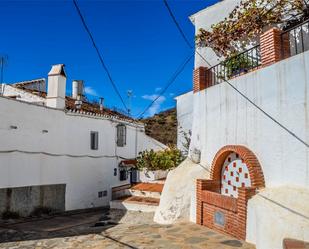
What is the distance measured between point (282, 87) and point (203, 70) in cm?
484

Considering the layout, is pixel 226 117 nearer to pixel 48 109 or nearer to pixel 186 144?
pixel 186 144

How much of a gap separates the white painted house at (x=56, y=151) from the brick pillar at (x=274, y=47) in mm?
12099

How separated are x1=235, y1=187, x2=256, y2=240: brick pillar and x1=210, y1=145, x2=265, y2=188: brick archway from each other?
340 millimetres

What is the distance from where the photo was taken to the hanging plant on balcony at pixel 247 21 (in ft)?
35.2

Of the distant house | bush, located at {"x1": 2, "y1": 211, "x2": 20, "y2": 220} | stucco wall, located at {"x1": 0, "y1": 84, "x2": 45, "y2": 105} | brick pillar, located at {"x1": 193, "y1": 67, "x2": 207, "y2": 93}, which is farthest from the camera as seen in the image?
stucco wall, located at {"x1": 0, "y1": 84, "x2": 45, "y2": 105}

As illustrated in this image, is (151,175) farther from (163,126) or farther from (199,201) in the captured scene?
(163,126)

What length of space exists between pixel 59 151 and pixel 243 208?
12.5m

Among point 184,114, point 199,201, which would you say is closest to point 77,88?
point 184,114

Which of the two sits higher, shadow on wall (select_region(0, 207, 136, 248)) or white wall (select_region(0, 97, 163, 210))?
white wall (select_region(0, 97, 163, 210))

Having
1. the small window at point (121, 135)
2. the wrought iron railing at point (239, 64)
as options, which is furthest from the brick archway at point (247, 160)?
the small window at point (121, 135)

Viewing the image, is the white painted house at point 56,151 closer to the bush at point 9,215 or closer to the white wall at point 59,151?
the white wall at point 59,151

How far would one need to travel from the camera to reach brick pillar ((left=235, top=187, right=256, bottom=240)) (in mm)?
8633

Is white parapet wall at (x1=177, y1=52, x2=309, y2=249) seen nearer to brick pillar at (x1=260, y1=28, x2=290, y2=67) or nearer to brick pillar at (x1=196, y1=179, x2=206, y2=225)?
brick pillar at (x1=260, y1=28, x2=290, y2=67)

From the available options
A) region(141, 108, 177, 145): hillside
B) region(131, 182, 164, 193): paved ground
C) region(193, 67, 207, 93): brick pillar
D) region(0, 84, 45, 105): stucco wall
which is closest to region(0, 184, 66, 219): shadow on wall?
region(131, 182, 164, 193): paved ground
